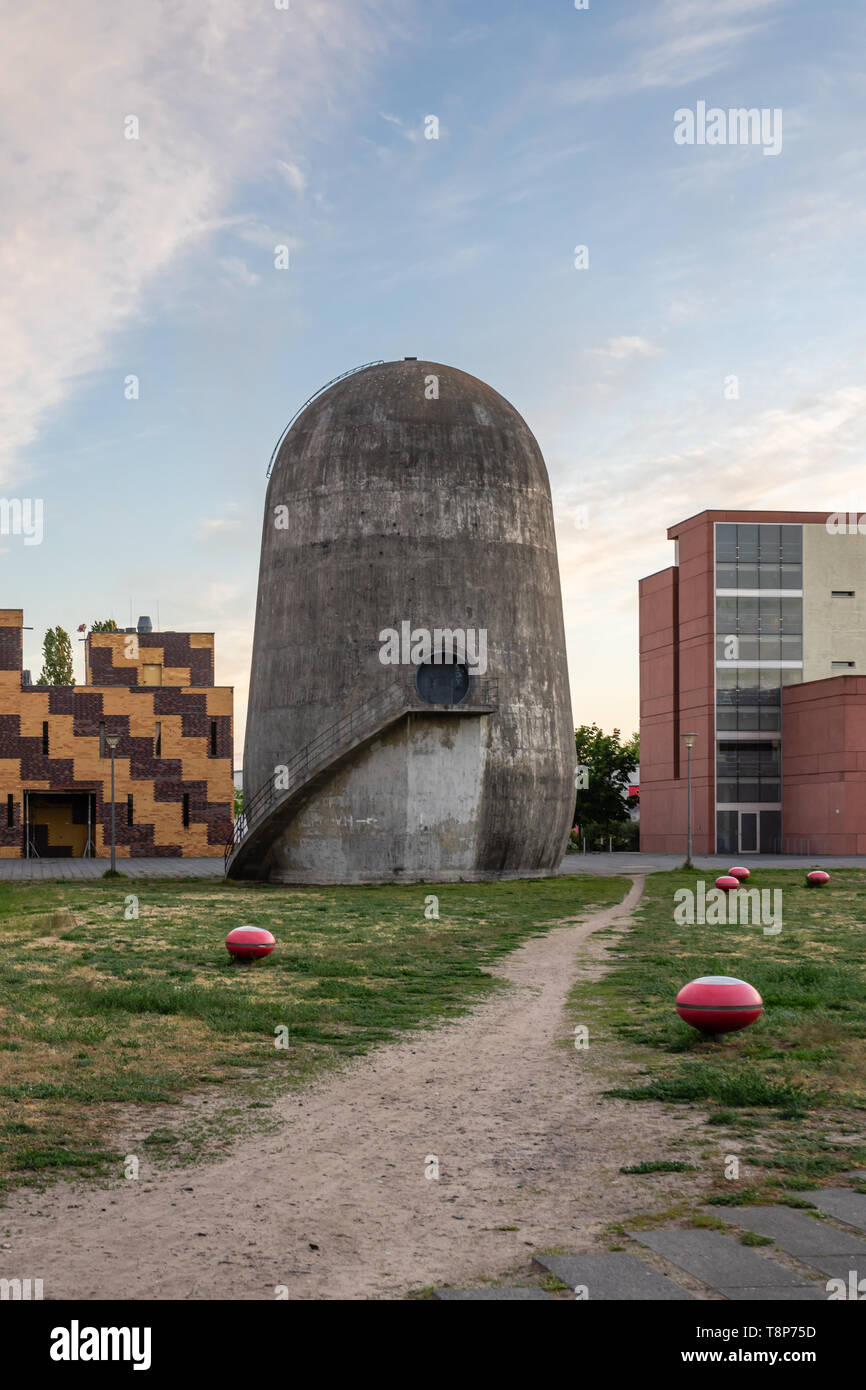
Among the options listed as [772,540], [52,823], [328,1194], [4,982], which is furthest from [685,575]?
[328,1194]

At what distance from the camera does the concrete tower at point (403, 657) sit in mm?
37094

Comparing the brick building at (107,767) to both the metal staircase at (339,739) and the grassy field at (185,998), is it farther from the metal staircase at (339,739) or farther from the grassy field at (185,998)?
the grassy field at (185,998)

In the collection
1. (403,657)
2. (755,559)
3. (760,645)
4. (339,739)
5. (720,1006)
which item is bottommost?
(720,1006)

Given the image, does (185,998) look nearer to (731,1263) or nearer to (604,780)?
(731,1263)

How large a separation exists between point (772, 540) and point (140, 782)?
123 feet

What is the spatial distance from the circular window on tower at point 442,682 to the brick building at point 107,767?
29.6 meters

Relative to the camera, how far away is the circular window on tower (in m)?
37.9

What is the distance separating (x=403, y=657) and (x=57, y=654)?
220 ft

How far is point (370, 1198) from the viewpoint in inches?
279

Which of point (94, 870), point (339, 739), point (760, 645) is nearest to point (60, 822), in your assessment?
point (94, 870)

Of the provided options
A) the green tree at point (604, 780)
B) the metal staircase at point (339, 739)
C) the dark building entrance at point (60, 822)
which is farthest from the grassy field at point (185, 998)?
the green tree at point (604, 780)

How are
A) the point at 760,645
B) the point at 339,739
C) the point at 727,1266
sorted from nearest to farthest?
1. the point at 727,1266
2. the point at 339,739
3. the point at 760,645

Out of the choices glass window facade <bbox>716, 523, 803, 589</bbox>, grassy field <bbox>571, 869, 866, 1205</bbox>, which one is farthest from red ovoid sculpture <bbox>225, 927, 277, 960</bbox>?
glass window facade <bbox>716, 523, 803, 589</bbox>
